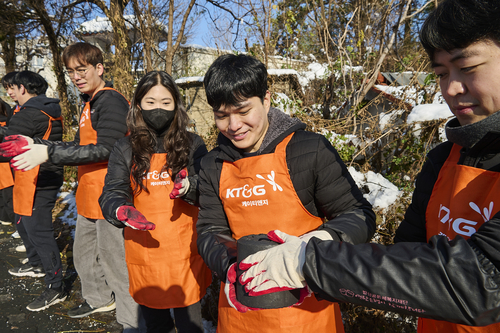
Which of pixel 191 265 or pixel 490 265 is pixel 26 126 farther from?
pixel 490 265

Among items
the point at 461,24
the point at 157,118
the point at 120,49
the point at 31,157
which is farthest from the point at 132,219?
the point at 120,49

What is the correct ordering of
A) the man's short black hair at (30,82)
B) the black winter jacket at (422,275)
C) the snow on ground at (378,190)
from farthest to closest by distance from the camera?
the man's short black hair at (30,82) → the snow on ground at (378,190) → the black winter jacket at (422,275)

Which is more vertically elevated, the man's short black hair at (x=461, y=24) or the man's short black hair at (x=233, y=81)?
the man's short black hair at (x=461, y=24)

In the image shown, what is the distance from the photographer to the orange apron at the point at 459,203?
0.97 metres

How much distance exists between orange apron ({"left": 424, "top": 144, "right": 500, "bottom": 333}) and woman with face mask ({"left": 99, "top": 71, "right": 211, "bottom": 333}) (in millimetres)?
1457

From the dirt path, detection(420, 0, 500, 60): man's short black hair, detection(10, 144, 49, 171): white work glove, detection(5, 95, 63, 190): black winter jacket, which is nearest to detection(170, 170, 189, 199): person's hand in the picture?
detection(10, 144, 49, 171): white work glove

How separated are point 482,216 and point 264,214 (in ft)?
2.83

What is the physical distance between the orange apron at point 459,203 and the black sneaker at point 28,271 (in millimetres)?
4562

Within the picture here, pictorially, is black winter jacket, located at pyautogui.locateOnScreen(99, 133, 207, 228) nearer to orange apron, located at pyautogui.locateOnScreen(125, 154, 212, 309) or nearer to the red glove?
orange apron, located at pyautogui.locateOnScreen(125, 154, 212, 309)

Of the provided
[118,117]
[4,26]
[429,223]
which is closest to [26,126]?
[118,117]

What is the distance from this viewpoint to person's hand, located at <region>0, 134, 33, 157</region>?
255cm

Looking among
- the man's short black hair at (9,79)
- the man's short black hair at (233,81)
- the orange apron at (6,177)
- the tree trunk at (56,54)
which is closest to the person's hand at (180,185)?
the man's short black hair at (233,81)

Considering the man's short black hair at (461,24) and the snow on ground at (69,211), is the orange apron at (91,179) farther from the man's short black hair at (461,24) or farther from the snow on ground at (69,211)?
the snow on ground at (69,211)

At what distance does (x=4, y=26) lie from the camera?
9648 millimetres
